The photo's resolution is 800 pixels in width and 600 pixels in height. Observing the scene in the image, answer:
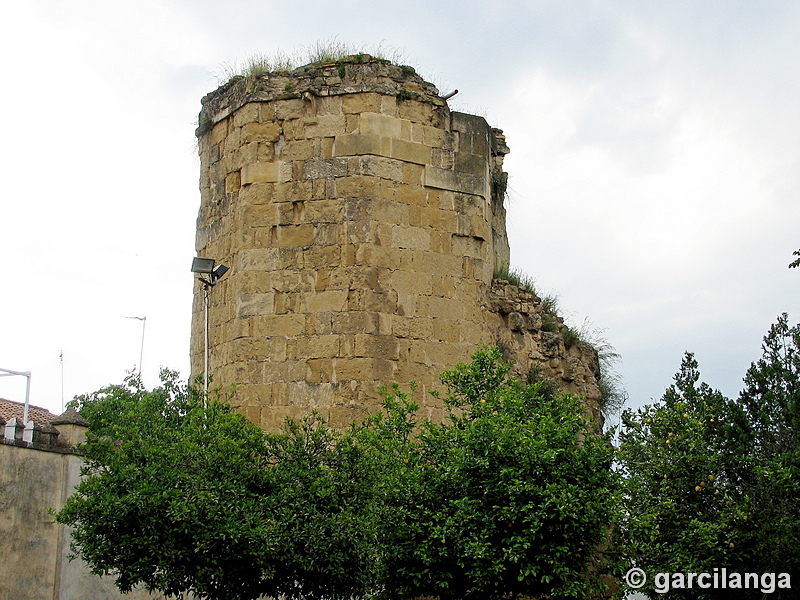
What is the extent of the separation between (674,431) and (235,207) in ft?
20.4

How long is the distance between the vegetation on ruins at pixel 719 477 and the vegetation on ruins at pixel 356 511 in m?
1.42

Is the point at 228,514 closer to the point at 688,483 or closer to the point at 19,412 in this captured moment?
the point at 688,483

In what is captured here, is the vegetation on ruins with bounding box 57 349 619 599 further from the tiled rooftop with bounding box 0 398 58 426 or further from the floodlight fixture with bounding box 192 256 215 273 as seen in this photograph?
the tiled rooftop with bounding box 0 398 58 426

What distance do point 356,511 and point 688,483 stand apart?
457 centimetres

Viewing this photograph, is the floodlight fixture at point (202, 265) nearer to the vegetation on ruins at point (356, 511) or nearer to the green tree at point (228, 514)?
the green tree at point (228, 514)

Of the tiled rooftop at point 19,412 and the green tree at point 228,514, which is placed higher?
the tiled rooftop at point 19,412

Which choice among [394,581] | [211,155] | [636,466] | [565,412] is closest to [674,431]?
[636,466]

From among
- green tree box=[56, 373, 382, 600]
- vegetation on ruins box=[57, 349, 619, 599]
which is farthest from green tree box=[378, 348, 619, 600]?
green tree box=[56, 373, 382, 600]

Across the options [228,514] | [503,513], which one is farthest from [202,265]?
[503,513]

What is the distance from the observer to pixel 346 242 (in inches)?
488

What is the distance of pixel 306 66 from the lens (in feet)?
43.3

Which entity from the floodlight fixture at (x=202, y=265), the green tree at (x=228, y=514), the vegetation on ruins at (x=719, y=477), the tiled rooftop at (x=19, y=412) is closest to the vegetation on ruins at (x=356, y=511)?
the green tree at (x=228, y=514)

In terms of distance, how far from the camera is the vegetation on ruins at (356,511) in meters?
8.97

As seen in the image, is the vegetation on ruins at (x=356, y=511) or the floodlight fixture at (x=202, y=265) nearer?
the vegetation on ruins at (x=356, y=511)
